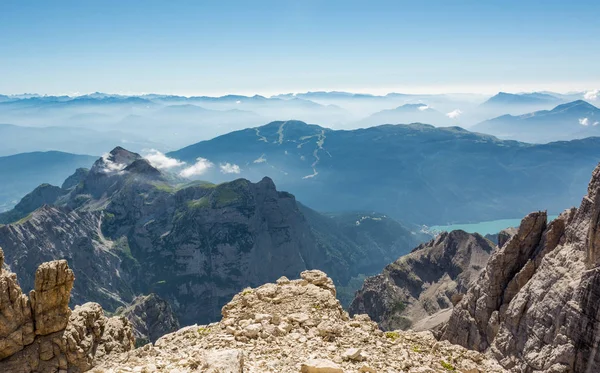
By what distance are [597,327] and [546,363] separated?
4680 millimetres

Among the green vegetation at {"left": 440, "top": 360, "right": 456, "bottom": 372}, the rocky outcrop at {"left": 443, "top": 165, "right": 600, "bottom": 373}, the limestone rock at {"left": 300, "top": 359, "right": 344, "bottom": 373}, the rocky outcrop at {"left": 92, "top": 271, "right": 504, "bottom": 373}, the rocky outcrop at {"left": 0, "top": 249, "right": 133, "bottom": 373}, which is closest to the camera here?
the limestone rock at {"left": 300, "top": 359, "right": 344, "bottom": 373}

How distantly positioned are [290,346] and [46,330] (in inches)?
864

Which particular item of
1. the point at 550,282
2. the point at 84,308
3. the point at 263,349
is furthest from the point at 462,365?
the point at 84,308

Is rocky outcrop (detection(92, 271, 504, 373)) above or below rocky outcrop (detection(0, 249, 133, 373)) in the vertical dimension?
above

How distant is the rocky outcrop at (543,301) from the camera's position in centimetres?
3281

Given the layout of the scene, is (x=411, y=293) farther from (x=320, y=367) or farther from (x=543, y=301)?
(x=320, y=367)

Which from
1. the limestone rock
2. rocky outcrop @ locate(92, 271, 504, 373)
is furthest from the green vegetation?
the limestone rock

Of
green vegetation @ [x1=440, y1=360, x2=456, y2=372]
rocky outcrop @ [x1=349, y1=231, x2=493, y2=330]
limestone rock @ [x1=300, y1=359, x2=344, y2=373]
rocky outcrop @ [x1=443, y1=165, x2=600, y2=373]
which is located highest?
limestone rock @ [x1=300, y1=359, x2=344, y2=373]

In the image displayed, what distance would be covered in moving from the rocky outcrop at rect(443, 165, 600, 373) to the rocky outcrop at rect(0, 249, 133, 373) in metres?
34.4

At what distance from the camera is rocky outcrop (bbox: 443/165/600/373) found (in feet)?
108

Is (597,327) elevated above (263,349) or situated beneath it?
situated beneath

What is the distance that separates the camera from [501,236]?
12475 centimetres

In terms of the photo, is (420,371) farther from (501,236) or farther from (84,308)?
(501,236)

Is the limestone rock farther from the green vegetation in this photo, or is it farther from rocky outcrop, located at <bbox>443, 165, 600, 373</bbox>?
rocky outcrop, located at <bbox>443, 165, 600, 373</bbox>
